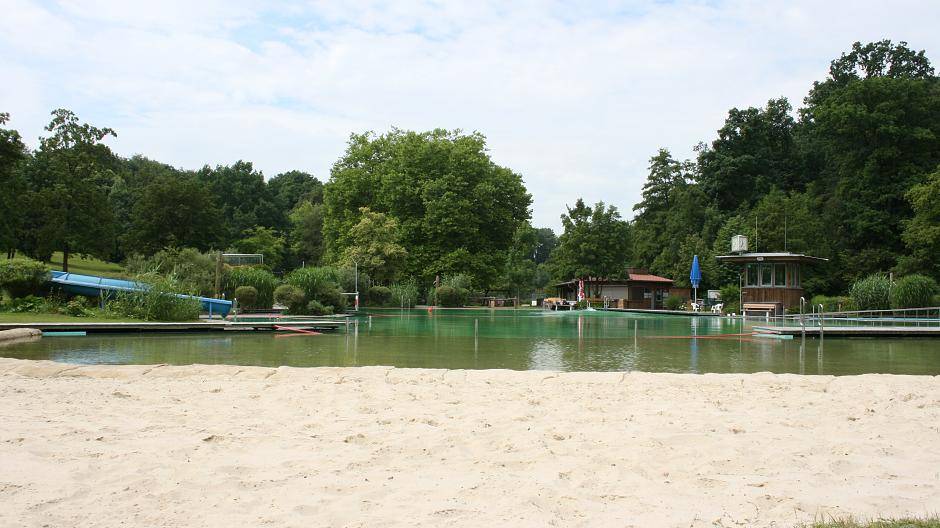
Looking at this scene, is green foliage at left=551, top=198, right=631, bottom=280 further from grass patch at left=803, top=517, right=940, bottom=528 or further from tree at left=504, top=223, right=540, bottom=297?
grass patch at left=803, top=517, right=940, bottom=528

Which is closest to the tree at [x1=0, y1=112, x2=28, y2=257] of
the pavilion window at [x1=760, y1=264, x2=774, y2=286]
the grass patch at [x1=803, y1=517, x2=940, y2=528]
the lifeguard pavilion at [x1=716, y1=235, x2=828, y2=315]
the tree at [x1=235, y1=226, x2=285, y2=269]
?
the tree at [x1=235, y1=226, x2=285, y2=269]

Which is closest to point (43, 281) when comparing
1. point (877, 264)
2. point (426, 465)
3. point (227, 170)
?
point (426, 465)

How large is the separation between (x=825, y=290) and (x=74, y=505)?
47252 millimetres

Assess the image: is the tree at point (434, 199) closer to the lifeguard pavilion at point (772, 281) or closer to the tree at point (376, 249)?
the tree at point (376, 249)

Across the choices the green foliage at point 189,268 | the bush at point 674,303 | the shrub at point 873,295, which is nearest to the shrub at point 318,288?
the green foliage at point 189,268

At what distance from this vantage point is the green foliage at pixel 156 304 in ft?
71.6

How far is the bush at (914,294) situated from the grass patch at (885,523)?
94.7 ft

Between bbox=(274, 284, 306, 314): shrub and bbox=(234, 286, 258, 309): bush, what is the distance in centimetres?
96

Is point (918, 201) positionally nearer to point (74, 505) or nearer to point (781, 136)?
point (781, 136)

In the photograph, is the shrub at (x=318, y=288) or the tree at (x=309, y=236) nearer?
the shrub at (x=318, y=288)

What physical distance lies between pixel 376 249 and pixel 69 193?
21.5 m

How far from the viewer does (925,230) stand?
3675 cm

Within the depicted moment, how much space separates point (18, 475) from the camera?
4641mm

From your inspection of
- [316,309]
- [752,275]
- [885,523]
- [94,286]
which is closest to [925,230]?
[752,275]
